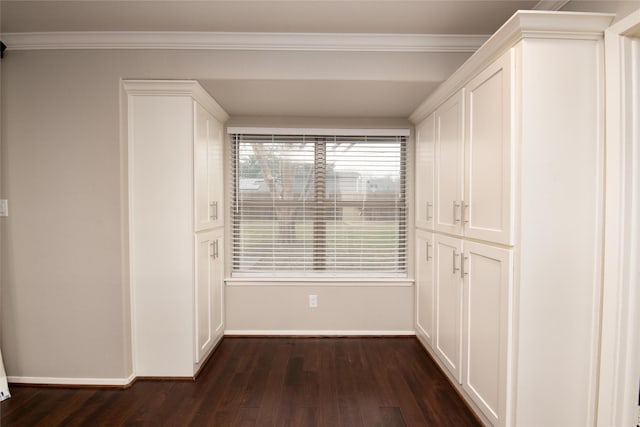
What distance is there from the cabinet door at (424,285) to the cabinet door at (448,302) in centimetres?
12

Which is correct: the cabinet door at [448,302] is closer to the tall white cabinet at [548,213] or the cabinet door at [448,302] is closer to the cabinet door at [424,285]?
the cabinet door at [424,285]

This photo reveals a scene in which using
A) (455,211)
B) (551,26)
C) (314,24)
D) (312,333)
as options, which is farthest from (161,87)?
(312,333)

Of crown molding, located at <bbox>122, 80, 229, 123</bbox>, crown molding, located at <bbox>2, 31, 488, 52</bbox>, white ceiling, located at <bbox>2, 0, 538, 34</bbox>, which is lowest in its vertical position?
crown molding, located at <bbox>122, 80, 229, 123</bbox>

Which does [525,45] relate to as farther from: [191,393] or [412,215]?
[191,393]

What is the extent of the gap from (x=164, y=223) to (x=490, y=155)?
7.08 ft

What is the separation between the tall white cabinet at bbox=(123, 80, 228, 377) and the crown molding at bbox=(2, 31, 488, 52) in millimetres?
280

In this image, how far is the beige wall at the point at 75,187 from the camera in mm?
2273

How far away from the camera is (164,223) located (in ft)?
7.70

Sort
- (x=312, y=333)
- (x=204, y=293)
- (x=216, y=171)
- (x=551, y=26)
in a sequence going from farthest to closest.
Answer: (x=312, y=333) < (x=216, y=171) < (x=204, y=293) < (x=551, y=26)

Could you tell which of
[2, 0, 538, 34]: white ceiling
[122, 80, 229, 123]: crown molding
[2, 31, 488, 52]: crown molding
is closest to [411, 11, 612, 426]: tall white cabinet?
[2, 0, 538, 34]: white ceiling

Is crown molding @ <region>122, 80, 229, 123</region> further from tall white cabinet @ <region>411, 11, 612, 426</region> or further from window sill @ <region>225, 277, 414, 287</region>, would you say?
tall white cabinet @ <region>411, 11, 612, 426</region>

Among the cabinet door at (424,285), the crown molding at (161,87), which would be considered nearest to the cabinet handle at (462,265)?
the cabinet door at (424,285)

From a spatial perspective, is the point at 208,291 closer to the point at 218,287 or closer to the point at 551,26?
the point at 218,287

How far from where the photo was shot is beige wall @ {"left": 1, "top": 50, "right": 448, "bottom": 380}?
2.27m
